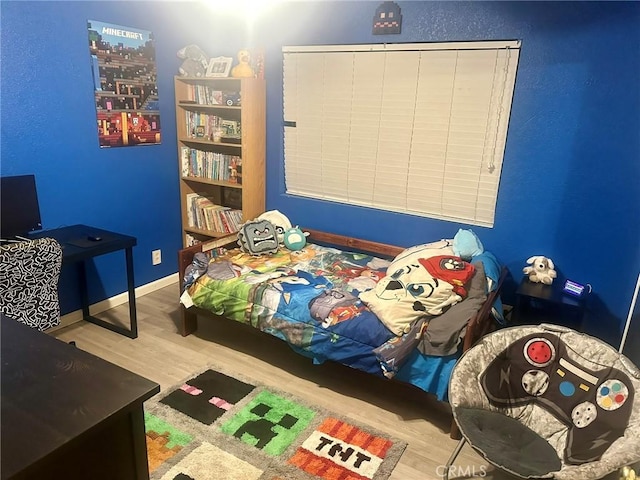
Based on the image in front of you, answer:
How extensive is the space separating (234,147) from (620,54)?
2603mm

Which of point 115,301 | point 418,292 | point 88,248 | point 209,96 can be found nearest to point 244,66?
point 209,96

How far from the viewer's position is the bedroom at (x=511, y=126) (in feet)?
8.04

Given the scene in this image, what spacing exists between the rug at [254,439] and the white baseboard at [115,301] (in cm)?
116

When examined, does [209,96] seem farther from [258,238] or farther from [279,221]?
[258,238]

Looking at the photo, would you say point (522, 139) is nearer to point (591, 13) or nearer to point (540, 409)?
point (591, 13)

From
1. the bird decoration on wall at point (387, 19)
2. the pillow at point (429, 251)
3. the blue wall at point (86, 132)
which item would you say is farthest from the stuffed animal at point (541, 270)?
the blue wall at point (86, 132)

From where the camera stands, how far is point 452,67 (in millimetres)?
2789

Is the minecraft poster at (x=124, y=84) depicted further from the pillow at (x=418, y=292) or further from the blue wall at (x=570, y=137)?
the pillow at (x=418, y=292)

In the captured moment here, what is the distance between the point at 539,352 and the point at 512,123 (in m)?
1.38

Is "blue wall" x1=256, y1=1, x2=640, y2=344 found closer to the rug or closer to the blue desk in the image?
the rug

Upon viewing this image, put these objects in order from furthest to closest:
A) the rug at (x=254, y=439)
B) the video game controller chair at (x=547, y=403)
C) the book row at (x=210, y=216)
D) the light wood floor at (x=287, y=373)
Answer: the book row at (x=210, y=216), the light wood floor at (x=287, y=373), the rug at (x=254, y=439), the video game controller chair at (x=547, y=403)

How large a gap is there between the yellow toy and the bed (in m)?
1.30

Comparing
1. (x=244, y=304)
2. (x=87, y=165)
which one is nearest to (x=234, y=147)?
(x=87, y=165)

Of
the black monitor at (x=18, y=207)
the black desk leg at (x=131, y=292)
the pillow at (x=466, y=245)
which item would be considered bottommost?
the black desk leg at (x=131, y=292)
